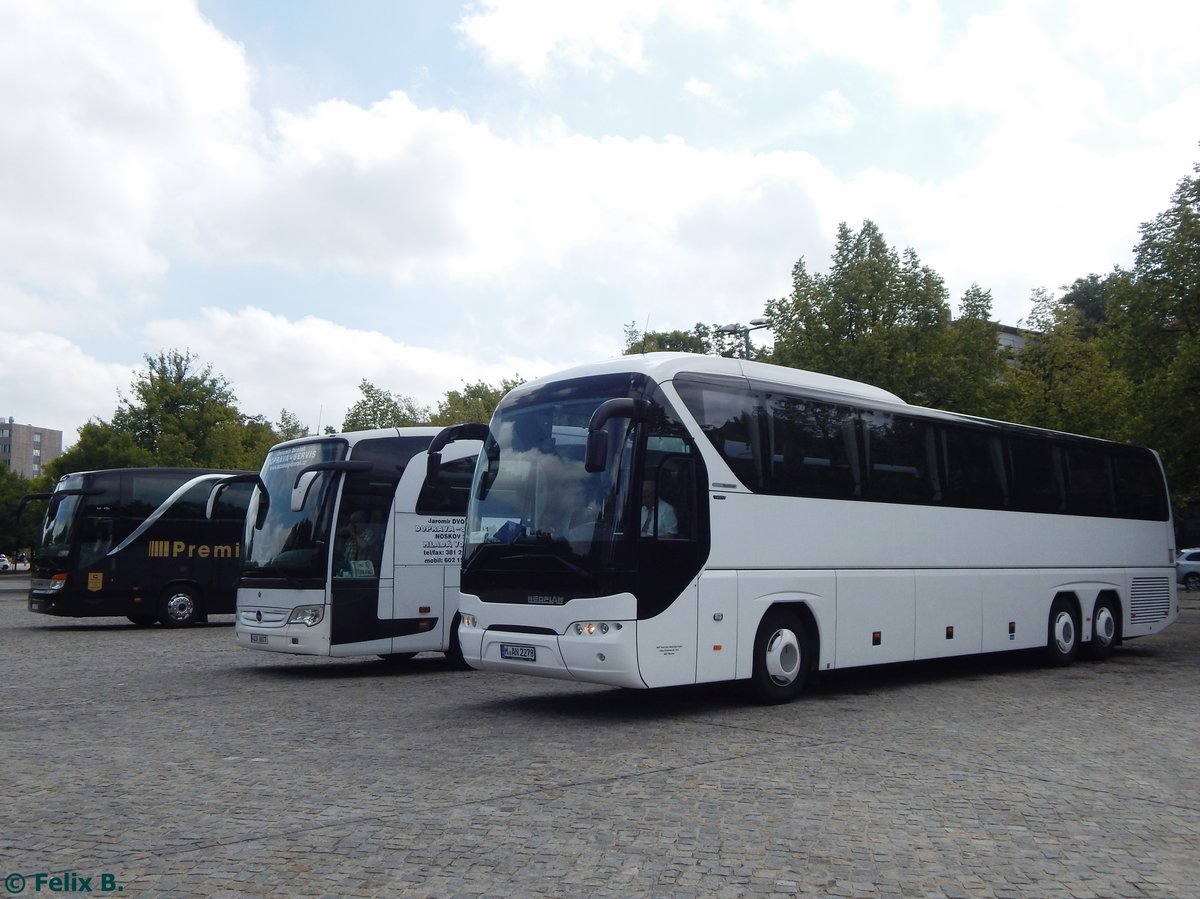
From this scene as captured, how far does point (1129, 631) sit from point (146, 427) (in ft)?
156

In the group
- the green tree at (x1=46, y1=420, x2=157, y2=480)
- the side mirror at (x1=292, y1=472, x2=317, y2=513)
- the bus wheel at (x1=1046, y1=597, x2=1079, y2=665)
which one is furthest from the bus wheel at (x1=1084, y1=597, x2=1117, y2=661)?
the green tree at (x1=46, y1=420, x2=157, y2=480)

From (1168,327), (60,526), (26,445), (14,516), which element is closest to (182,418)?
(14,516)

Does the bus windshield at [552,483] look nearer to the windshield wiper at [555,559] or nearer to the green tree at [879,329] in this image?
the windshield wiper at [555,559]

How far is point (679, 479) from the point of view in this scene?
11.2m

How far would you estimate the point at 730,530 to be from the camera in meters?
11.6

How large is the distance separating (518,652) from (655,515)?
187cm

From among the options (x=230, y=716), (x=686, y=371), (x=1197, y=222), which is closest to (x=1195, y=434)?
(x=1197, y=222)

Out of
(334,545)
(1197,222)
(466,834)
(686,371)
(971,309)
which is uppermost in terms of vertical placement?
(971,309)

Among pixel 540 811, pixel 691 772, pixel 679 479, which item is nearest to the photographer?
pixel 540 811

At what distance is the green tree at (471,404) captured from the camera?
7094cm

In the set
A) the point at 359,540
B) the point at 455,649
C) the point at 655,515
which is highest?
the point at 655,515

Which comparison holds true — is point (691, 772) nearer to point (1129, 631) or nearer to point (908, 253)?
point (1129, 631)

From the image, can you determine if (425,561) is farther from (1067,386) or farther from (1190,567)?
(1190,567)

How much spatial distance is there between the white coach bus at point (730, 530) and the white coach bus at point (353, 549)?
123 inches
